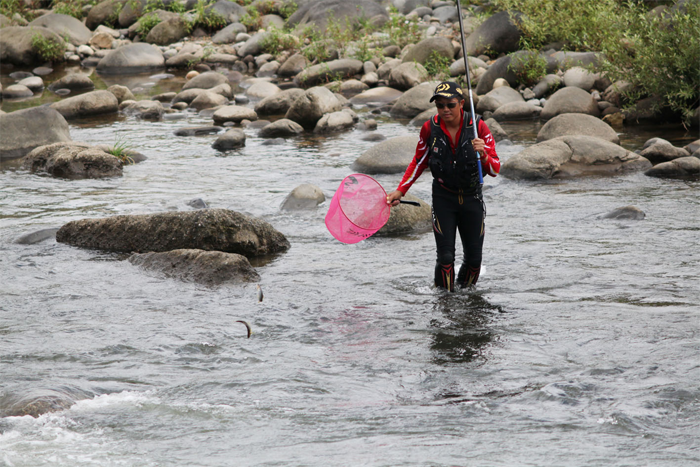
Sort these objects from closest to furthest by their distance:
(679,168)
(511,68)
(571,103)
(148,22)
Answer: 1. (679,168)
2. (571,103)
3. (511,68)
4. (148,22)

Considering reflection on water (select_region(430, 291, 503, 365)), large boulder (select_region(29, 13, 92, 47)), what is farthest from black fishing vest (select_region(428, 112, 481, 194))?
large boulder (select_region(29, 13, 92, 47))

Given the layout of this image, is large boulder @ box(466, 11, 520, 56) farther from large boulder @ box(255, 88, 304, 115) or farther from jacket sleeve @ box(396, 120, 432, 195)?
jacket sleeve @ box(396, 120, 432, 195)

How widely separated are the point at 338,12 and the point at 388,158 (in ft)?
50.8

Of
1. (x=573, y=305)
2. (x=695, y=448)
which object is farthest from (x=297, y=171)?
(x=695, y=448)

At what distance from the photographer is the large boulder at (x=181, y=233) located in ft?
28.4

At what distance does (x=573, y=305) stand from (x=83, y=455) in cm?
442

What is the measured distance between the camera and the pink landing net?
7031 mm

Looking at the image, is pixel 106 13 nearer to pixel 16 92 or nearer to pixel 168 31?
pixel 168 31

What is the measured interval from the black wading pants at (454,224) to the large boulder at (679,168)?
20.3 ft

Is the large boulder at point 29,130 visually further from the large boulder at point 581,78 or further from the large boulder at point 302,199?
the large boulder at point 581,78

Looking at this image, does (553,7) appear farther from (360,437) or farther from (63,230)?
(360,437)

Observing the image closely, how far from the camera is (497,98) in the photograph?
17.8 meters

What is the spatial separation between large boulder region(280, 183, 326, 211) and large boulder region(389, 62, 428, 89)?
9681 millimetres

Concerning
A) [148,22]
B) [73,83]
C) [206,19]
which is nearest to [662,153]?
[73,83]
